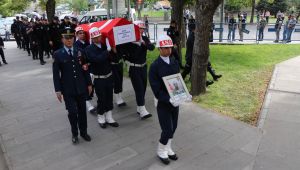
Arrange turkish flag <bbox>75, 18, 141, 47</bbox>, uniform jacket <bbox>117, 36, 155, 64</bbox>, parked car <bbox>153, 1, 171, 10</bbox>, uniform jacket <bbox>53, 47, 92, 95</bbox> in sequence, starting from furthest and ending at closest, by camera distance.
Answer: parked car <bbox>153, 1, 171, 10</bbox> → uniform jacket <bbox>117, 36, 155, 64</bbox> → turkish flag <bbox>75, 18, 141, 47</bbox> → uniform jacket <bbox>53, 47, 92, 95</bbox>

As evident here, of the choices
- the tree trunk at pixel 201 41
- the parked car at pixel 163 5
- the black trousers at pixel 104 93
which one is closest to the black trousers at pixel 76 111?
Answer: the black trousers at pixel 104 93

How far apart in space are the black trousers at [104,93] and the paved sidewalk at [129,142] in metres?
0.45

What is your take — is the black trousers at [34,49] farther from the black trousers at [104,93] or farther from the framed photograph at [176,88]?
the framed photograph at [176,88]

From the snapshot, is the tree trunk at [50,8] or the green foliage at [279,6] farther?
the green foliage at [279,6]

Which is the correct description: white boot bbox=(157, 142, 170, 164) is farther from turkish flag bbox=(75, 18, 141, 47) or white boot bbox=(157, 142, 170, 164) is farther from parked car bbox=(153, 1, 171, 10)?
parked car bbox=(153, 1, 171, 10)

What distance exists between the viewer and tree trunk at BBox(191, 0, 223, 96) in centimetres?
739

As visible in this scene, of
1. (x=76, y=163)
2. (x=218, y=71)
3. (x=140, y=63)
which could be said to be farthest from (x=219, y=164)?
(x=218, y=71)

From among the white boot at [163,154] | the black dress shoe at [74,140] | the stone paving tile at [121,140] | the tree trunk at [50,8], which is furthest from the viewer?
the tree trunk at [50,8]

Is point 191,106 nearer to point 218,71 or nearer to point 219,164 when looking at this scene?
point 219,164

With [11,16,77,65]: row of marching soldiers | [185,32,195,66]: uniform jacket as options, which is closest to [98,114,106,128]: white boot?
[185,32,195,66]: uniform jacket

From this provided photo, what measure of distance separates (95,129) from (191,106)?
234 centimetres

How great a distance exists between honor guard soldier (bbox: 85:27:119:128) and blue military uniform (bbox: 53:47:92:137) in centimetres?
35

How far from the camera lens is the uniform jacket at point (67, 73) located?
5.46m

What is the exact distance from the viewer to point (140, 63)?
669cm
